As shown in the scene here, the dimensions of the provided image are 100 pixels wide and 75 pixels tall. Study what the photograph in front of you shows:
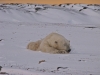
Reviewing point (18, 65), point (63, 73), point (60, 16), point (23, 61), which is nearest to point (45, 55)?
point (23, 61)

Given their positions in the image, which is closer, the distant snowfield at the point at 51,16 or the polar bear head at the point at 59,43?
the polar bear head at the point at 59,43

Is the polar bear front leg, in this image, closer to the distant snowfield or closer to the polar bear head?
the polar bear head

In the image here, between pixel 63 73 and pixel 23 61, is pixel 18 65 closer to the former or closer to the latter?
pixel 23 61

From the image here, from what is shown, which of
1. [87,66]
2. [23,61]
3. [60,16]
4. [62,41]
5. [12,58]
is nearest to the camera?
[87,66]

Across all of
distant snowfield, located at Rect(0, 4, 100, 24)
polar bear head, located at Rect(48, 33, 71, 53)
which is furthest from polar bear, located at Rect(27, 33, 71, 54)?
distant snowfield, located at Rect(0, 4, 100, 24)

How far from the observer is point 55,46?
11.7 metres

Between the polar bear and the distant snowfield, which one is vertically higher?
the distant snowfield

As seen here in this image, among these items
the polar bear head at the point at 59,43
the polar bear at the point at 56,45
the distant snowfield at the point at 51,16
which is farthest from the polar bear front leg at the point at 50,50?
the distant snowfield at the point at 51,16

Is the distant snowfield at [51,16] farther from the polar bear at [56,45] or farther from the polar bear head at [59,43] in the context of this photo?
the polar bear head at [59,43]

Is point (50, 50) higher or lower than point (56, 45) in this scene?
lower

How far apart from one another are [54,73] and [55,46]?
3834 millimetres

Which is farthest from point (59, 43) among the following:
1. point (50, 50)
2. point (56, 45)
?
point (50, 50)

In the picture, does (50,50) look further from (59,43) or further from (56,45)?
(59,43)

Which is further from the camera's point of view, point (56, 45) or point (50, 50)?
point (50, 50)
